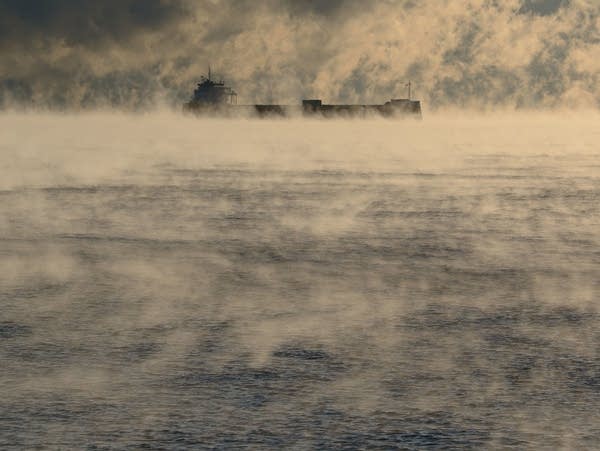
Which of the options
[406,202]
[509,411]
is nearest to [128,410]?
[509,411]

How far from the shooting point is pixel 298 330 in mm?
13766

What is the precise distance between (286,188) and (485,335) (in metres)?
27.8

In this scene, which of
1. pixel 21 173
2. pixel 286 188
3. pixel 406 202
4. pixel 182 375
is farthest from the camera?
pixel 21 173

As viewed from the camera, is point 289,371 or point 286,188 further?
point 286,188

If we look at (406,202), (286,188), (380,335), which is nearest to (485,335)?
(380,335)

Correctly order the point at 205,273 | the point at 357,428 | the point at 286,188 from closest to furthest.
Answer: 1. the point at 357,428
2. the point at 205,273
3. the point at 286,188

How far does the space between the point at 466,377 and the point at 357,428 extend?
2.14 m

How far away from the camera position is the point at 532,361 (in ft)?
39.9

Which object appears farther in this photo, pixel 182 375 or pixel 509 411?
pixel 182 375

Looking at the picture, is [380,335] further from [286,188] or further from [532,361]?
[286,188]

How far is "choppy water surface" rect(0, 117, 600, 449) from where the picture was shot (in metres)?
9.88

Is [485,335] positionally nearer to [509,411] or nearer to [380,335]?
[380,335]

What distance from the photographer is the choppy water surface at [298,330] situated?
9.88 metres

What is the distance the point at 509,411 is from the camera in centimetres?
1031
